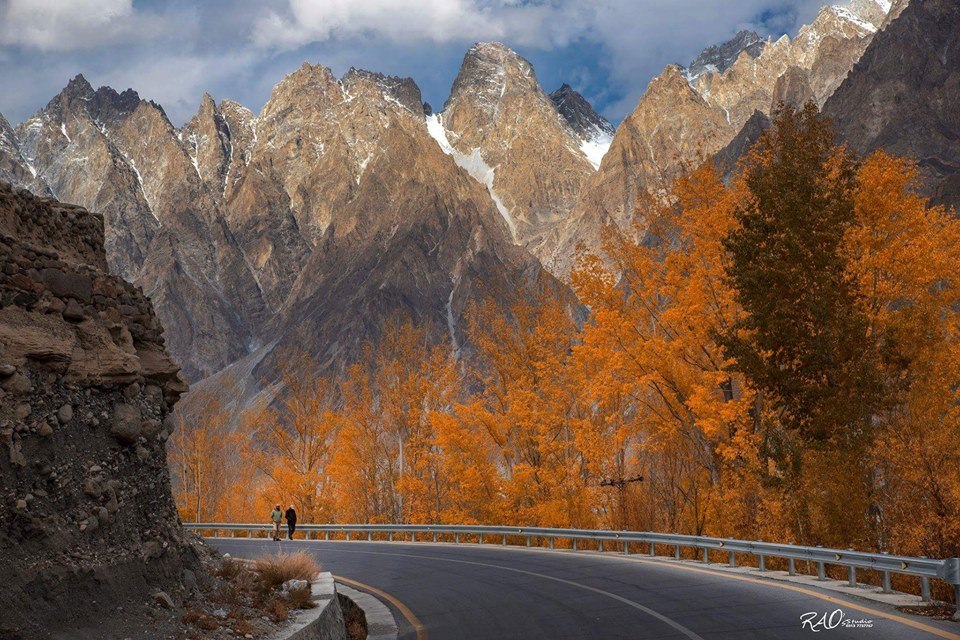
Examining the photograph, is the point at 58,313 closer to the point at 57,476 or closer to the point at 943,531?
the point at 57,476

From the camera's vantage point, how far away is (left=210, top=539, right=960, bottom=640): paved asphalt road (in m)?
10.1

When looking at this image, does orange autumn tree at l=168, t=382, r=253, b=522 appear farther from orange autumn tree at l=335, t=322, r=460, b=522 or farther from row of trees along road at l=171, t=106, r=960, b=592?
row of trees along road at l=171, t=106, r=960, b=592

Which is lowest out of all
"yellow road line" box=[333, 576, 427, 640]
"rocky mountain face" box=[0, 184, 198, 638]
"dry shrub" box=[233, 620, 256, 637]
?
"yellow road line" box=[333, 576, 427, 640]

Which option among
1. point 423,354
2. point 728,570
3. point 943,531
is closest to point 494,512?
point 423,354

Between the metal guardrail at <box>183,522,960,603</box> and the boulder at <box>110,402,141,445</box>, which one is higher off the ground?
the boulder at <box>110,402,141,445</box>

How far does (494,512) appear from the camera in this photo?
32.7 metres

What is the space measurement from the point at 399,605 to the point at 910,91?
161874 millimetres

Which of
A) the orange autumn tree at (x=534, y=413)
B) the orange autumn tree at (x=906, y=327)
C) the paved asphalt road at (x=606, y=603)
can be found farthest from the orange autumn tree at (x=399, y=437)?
the orange autumn tree at (x=906, y=327)

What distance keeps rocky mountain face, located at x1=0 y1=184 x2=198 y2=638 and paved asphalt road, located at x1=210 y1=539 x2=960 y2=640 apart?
4.54 meters

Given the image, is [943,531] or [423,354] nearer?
[943,531]

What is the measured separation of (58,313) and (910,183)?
18849 millimetres

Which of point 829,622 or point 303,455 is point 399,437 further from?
point 829,622

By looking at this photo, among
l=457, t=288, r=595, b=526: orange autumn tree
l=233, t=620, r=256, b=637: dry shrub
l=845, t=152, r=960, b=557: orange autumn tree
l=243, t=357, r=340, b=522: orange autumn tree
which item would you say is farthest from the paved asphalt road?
l=243, t=357, r=340, b=522: orange autumn tree

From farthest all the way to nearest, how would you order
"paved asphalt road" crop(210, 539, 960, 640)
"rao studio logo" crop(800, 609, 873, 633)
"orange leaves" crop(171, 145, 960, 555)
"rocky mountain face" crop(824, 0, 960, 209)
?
"rocky mountain face" crop(824, 0, 960, 209) < "orange leaves" crop(171, 145, 960, 555) < "paved asphalt road" crop(210, 539, 960, 640) < "rao studio logo" crop(800, 609, 873, 633)
